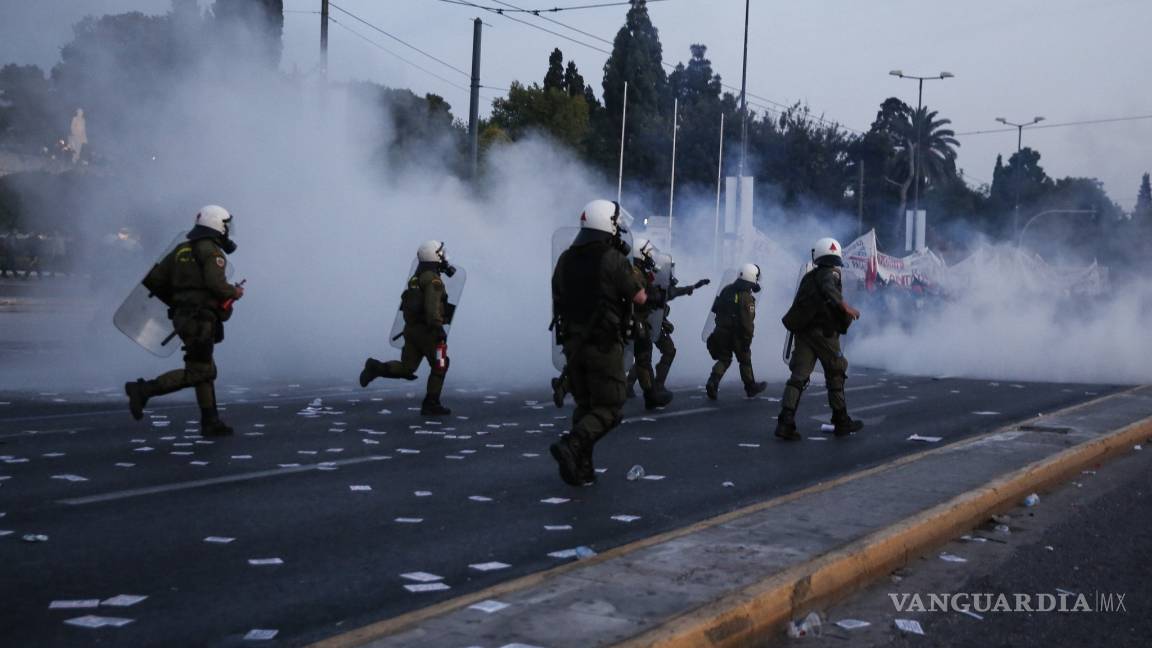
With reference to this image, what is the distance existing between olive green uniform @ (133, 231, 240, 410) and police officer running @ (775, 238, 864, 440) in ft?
16.3

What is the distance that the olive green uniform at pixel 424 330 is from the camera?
40.0 feet

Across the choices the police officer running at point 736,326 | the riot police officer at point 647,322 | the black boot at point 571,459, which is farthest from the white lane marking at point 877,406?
the black boot at point 571,459

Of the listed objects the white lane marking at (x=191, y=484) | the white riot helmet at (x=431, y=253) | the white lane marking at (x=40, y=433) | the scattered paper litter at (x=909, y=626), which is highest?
the white riot helmet at (x=431, y=253)

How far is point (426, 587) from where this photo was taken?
5.47m

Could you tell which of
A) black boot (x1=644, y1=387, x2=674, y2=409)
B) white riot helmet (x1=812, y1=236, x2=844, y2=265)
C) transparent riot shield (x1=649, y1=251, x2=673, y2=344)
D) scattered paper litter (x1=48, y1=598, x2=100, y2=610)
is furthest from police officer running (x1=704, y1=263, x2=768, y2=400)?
scattered paper litter (x1=48, y1=598, x2=100, y2=610)

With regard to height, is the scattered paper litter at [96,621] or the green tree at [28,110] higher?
the green tree at [28,110]

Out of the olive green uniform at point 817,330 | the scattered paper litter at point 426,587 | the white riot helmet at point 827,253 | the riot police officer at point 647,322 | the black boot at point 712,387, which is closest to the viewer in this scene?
the scattered paper litter at point 426,587

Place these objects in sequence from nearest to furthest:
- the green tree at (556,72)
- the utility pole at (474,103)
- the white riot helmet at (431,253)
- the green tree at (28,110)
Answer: the white riot helmet at (431,253) → the green tree at (28,110) → the utility pole at (474,103) → the green tree at (556,72)

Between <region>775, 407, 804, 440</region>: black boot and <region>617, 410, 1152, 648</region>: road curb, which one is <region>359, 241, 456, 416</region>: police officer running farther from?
<region>617, 410, 1152, 648</region>: road curb

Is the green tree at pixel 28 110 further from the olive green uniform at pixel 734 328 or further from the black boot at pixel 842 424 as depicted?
the black boot at pixel 842 424

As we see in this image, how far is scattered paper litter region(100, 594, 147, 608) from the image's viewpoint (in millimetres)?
5008

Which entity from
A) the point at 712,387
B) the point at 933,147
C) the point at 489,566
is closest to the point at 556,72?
the point at 933,147

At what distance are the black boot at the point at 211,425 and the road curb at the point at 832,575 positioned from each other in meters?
5.75
